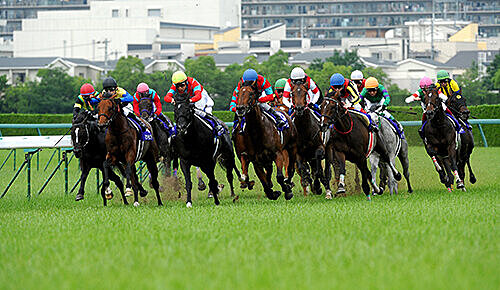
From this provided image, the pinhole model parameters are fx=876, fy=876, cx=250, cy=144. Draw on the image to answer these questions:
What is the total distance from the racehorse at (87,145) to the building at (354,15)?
353 ft

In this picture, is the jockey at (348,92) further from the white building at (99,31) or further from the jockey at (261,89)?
the white building at (99,31)

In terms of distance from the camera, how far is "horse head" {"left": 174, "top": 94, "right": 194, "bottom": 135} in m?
12.2

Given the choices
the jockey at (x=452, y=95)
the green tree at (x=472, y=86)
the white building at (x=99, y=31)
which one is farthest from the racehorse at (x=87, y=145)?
the white building at (x=99, y=31)

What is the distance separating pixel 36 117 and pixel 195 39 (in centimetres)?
6593

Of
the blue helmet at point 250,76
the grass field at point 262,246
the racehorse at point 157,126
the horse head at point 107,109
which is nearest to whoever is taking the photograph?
the grass field at point 262,246

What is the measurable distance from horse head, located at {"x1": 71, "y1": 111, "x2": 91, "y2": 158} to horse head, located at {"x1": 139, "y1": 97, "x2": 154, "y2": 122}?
5.43 ft

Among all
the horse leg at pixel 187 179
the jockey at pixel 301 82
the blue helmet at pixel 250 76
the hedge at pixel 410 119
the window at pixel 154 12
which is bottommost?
the hedge at pixel 410 119

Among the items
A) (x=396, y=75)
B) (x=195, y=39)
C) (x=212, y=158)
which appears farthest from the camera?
(x=195, y=39)

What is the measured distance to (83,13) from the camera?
103 m

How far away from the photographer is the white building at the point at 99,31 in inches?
3981

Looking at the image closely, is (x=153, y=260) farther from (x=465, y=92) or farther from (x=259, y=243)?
(x=465, y=92)

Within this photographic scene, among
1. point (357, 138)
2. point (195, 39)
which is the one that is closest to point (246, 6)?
point (195, 39)

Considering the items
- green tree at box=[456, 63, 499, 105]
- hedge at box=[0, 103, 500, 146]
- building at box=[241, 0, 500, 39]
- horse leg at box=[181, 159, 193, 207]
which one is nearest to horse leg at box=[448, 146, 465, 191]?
horse leg at box=[181, 159, 193, 207]

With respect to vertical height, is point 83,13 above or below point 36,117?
above
